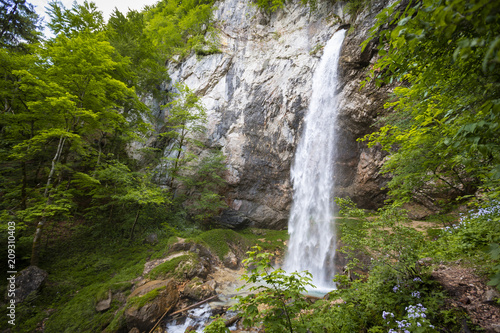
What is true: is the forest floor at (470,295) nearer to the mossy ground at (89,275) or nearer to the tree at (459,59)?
the tree at (459,59)

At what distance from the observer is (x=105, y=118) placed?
871 cm

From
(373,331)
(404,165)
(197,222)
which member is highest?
(404,165)

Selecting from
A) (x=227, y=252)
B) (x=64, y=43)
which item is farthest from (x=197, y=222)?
(x=64, y=43)

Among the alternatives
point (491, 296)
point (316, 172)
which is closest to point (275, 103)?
point (316, 172)

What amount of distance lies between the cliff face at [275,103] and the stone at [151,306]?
285 inches

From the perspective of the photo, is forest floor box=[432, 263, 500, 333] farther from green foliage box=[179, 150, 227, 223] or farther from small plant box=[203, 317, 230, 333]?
green foliage box=[179, 150, 227, 223]

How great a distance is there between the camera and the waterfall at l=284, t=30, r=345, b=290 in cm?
1048

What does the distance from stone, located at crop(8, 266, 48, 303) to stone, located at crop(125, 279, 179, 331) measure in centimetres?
284

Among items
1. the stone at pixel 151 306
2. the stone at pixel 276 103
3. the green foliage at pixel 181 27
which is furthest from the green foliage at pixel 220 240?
the green foliage at pixel 181 27

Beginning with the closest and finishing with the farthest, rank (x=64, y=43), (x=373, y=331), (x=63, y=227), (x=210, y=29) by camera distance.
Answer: (x=373, y=331) → (x=64, y=43) → (x=63, y=227) → (x=210, y=29)

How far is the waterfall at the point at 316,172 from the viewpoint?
1048 centimetres

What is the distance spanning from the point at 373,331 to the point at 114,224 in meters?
11.1

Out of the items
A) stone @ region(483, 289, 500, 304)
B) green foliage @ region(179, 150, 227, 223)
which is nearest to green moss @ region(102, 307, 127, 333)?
green foliage @ region(179, 150, 227, 223)

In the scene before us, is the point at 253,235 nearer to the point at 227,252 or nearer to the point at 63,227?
the point at 227,252
